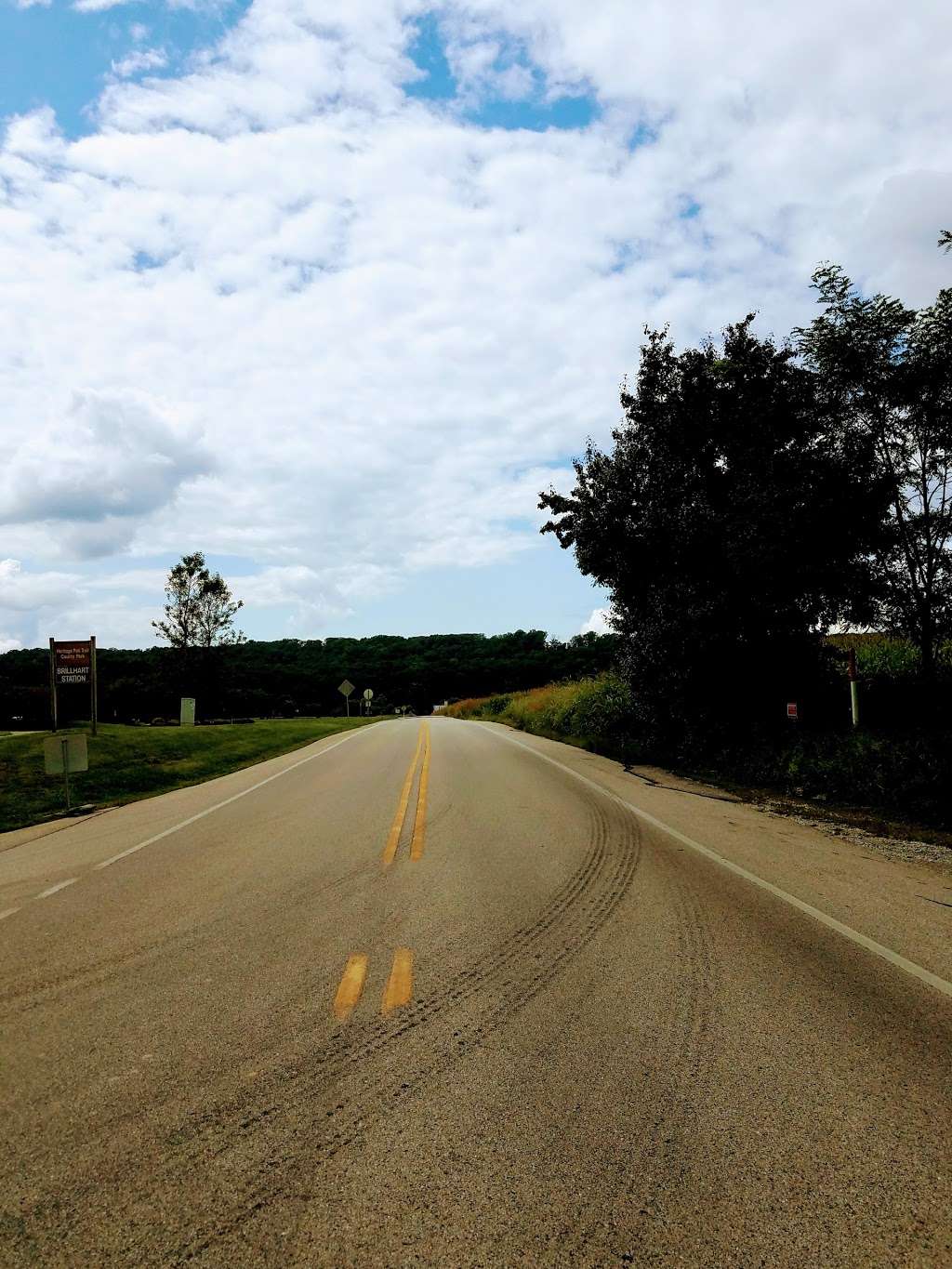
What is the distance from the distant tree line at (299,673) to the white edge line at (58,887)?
15388 millimetres

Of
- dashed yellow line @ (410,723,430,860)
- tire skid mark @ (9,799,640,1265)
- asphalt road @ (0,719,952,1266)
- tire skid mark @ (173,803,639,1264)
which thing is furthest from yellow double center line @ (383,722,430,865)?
tire skid mark @ (9,799,640,1265)

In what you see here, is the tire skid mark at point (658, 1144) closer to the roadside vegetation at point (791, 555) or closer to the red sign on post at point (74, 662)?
the roadside vegetation at point (791, 555)

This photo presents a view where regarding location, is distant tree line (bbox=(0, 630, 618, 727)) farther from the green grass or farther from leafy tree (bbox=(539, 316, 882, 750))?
the green grass

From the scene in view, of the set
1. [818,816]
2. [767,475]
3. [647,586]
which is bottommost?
[818,816]

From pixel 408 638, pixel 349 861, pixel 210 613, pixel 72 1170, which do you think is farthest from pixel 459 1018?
pixel 408 638

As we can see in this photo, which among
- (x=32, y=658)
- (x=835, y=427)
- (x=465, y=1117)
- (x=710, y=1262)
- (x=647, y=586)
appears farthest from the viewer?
(x=32, y=658)

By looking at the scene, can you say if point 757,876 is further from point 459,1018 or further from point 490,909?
point 459,1018

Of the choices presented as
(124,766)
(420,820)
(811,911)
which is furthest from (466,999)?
(124,766)

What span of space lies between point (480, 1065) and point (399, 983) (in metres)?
1.16

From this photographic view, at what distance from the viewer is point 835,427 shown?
1565cm

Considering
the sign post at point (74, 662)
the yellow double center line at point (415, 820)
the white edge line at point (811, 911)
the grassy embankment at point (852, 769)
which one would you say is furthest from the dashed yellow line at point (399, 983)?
the sign post at point (74, 662)

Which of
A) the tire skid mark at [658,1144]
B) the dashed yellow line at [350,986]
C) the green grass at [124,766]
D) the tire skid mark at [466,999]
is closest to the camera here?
the tire skid mark at [658,1144]

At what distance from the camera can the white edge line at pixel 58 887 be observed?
746 centimetres

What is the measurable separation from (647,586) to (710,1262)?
18270 millimetres
